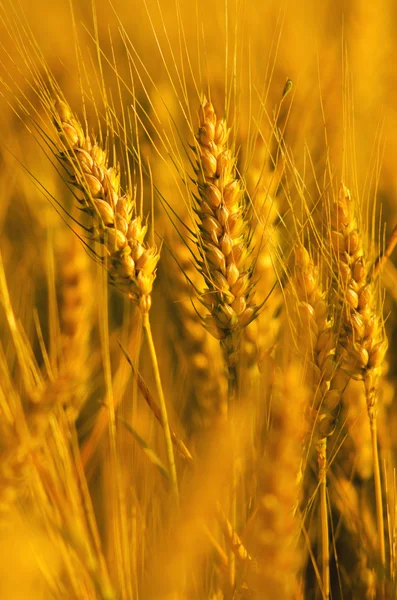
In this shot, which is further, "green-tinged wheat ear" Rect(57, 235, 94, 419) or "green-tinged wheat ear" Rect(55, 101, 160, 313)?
"green-tinged wheat ear" Rect(57, 235, 94, 419)

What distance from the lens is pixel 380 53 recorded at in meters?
1.15

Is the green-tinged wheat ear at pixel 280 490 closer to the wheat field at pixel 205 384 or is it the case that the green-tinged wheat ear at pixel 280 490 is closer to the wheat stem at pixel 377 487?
the wheat field at pixel 205 384

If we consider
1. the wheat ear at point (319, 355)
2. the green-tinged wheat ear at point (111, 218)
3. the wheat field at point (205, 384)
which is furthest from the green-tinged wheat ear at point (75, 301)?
the wheat ear at point (319, 355)

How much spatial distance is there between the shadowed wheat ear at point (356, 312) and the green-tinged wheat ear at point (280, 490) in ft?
0.60

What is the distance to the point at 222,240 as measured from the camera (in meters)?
0.61

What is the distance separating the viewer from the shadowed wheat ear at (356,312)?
617 mm

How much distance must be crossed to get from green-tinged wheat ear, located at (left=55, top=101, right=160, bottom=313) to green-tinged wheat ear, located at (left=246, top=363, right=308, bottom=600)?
0.21 meters

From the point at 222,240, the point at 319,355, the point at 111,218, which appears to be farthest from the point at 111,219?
the point at 319,355

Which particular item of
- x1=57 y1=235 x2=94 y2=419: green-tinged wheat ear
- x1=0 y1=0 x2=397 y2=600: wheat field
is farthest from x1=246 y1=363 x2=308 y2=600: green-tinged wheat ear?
x1=57 y1=235 x2=94 y2=419: green-tinged wheat ear

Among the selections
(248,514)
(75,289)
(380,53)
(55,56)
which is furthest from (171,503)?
(55,56)

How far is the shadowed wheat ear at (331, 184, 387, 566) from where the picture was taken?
0.62m

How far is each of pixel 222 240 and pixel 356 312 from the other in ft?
0.53

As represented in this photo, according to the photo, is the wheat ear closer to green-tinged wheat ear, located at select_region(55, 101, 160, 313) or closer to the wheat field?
the wheat field

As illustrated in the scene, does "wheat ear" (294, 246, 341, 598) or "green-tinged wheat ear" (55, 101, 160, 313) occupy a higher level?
"green-tinged wheat ear" (55, 101, 160, 313)
